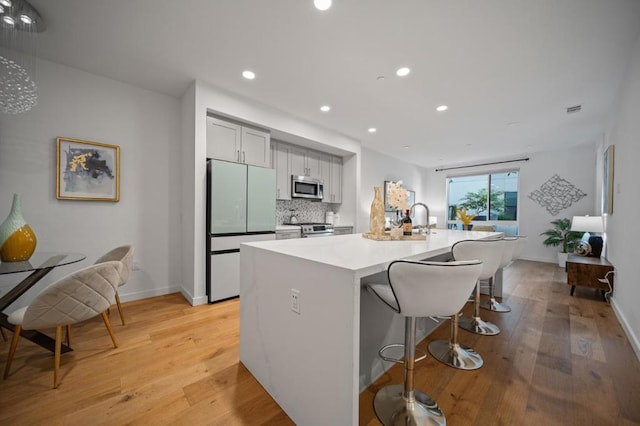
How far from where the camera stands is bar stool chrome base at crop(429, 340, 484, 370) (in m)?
1.74

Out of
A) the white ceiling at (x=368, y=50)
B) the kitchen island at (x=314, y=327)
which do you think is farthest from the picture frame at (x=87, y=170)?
the kitchen island at (x=314, y=327)

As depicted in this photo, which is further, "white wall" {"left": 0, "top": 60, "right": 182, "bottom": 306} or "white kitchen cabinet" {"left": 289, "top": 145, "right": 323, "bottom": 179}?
"white kitchen cabinet" {"left": 289, "top": 145, "right": 323, "bottom": 179}

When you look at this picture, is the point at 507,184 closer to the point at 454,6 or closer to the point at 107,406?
the point at 454,6

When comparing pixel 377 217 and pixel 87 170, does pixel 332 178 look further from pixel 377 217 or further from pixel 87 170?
pixel 87 170

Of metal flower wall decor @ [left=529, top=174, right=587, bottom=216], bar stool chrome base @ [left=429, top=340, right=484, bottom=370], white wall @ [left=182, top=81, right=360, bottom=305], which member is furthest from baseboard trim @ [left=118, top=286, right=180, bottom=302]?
metal flower wall decor @ [left=529, top=174, right=587, bottom=216]

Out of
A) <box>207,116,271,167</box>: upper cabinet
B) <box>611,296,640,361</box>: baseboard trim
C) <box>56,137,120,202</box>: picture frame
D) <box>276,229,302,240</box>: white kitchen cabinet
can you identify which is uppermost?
<box>207,116,271,167</box>: upper cabinet

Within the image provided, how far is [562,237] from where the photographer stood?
542 cm

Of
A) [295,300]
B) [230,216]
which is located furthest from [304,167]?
[295,300]

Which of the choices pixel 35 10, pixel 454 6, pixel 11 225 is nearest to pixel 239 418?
pixel 11 225

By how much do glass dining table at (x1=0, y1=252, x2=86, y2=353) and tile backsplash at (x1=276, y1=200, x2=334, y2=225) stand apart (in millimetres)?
2840

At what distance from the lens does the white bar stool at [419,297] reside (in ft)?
3.49

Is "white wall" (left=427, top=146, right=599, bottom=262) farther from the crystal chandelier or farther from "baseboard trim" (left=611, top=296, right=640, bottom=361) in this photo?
the crystal chandelier

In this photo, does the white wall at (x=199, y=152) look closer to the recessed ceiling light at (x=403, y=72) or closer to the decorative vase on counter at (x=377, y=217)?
the recessed ceiling light at (x=403, y=72)

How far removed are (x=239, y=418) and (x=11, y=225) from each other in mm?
2059
